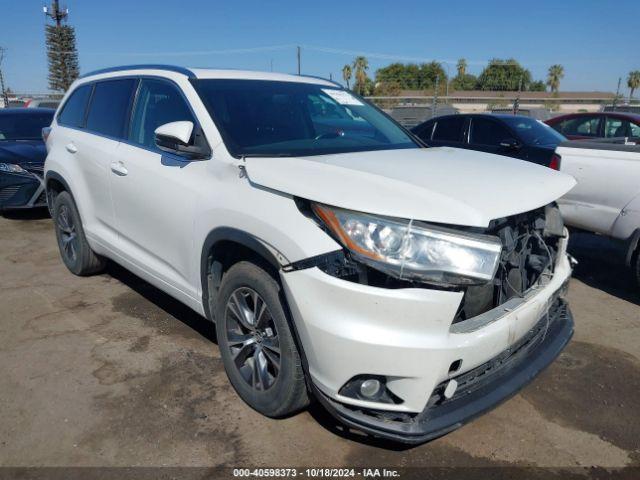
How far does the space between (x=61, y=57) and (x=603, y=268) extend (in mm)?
41615

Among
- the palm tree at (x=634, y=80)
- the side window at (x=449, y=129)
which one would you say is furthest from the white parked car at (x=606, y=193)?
the palm tree at (x=634, y=80)

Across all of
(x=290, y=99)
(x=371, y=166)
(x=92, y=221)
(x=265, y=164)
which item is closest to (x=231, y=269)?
(x=265, y=164)

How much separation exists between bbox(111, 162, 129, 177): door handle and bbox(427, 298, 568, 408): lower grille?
2.57m

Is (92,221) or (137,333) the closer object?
(137,333)

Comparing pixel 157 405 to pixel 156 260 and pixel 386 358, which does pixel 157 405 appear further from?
pixel 386 358

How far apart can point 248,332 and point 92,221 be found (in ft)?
7.27

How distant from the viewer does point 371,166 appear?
Answer: 8.86 feet

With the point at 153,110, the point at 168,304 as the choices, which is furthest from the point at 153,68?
the point at 168,304

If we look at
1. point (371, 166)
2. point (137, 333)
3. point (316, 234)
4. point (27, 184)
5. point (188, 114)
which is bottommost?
point (137, 333)

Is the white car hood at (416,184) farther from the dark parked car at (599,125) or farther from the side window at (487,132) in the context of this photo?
the dark parked car at (599,125)

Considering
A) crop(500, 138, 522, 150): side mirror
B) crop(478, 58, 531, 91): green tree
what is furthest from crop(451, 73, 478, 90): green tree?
crop(500, 138, 522, 150): side mirror

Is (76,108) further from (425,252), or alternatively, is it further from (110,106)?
→ (425,252)

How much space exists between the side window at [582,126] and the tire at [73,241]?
9.04 metres

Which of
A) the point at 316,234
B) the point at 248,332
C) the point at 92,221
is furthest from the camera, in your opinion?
the point at 92,221
